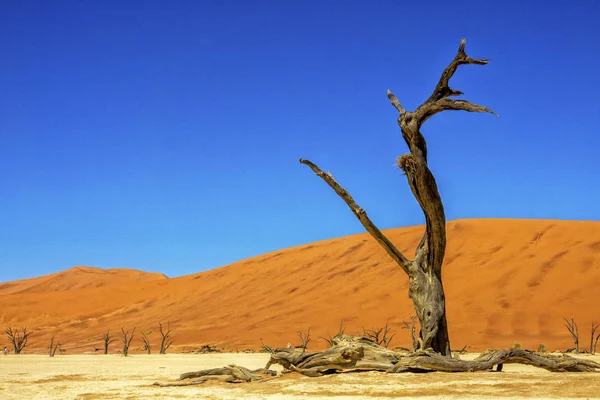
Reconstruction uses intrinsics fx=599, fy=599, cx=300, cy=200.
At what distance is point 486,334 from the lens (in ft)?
91.8

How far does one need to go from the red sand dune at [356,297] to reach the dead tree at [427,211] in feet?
50.0

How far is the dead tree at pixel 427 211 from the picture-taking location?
11633mm

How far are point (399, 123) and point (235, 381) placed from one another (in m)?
5.93

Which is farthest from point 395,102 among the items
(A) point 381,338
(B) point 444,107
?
(A) point 381,338

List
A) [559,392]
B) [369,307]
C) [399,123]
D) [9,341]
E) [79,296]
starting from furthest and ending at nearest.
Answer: [79,296]
[9,341]
[369,307]
[399,123]
[559,392]

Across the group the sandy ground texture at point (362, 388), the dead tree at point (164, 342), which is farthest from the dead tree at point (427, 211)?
the dead tree at point (164, 342)

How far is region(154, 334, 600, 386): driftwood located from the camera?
10523 mm

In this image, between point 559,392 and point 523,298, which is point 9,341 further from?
point 559,392

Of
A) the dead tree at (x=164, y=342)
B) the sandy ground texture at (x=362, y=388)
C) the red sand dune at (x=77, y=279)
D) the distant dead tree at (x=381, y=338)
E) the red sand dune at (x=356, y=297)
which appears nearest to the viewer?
the sandy ground texture at (x=362, y=388)

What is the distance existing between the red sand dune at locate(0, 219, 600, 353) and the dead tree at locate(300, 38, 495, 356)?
15229mm

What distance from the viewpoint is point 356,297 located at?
126 ft

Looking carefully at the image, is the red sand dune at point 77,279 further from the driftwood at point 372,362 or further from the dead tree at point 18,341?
the driftwood at point 372,362

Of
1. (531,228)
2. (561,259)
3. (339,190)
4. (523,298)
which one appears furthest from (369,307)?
(339,190)

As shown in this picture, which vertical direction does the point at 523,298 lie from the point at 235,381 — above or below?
above
